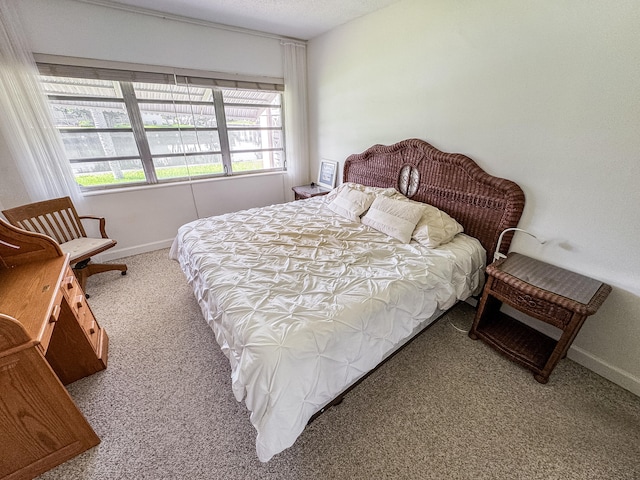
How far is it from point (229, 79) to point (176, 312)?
2.77 meters

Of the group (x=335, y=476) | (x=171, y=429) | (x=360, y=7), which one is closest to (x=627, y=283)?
(x=335, y=476)

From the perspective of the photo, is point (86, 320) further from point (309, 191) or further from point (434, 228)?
point (309, 191)

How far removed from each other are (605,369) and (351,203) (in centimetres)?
215

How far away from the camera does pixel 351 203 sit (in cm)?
260

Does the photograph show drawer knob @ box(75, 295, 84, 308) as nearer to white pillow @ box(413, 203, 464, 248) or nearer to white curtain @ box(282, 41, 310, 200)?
white pillow @ box(413, 203, 464, 248)

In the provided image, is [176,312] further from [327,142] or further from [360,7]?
[360,7]

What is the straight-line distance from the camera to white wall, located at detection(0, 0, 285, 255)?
7.55 feet

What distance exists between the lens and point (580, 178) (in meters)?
1.58

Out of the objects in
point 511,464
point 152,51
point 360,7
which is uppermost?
point 360,7

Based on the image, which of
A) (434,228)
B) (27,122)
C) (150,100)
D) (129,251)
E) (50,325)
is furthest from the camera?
(129,251)

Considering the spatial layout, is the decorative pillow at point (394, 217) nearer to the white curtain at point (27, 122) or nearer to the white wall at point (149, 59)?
the white wall at point (149, 59)

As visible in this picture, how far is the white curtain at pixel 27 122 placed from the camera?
2.13 metres

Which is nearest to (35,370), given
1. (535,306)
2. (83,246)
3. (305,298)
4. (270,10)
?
(305,298)

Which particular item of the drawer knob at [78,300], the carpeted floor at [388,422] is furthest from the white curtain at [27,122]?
the carpeted floor at [388,422]
